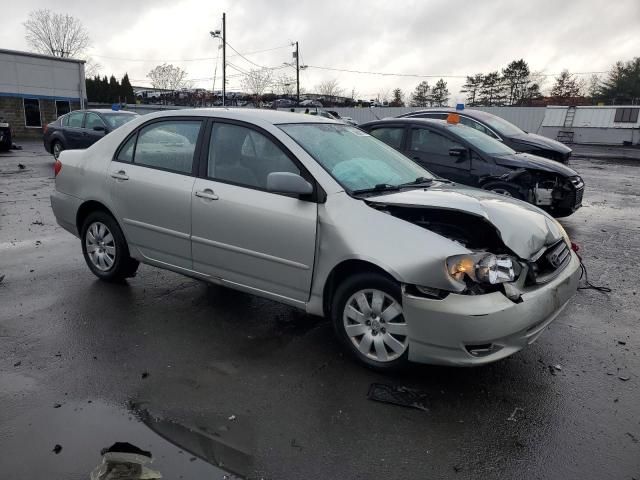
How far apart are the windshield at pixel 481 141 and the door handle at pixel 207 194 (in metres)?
5.01

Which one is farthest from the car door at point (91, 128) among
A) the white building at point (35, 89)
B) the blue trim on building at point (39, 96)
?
the blue trim on building at point (39, 96)

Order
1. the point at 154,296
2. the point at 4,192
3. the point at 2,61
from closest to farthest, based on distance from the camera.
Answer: the point at 154,296
the point at 4,192
the point at 2,61

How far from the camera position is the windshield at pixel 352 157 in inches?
150

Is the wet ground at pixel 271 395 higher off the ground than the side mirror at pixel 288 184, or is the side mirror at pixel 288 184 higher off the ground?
the side mirror at pixel 288 184

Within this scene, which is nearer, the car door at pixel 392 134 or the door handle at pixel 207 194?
the door handle at pixel 207 194

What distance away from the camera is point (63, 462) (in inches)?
99.9

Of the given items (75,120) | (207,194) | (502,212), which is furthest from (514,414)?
(75,120)

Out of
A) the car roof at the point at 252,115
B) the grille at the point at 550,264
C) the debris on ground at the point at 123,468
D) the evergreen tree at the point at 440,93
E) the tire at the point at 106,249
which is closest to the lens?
the debris on ground at the point at 123,468

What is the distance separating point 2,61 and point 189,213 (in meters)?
31.8

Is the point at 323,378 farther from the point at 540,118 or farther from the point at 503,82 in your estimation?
the point at 503,82

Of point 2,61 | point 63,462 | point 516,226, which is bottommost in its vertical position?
point 63,462

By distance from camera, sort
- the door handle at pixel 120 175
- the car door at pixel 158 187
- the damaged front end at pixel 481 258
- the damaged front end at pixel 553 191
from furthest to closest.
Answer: the damaged front end at pixel 553 191
the door handle at pixel 120 175
the car door at pixel 158 187
the damaged front end at pixel 481 258

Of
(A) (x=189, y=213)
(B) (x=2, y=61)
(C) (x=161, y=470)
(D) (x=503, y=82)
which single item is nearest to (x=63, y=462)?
(C) (x=161, y=470)

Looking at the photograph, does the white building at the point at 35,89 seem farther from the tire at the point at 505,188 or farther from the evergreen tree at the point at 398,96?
the evergreen tree at the point at 398,96
